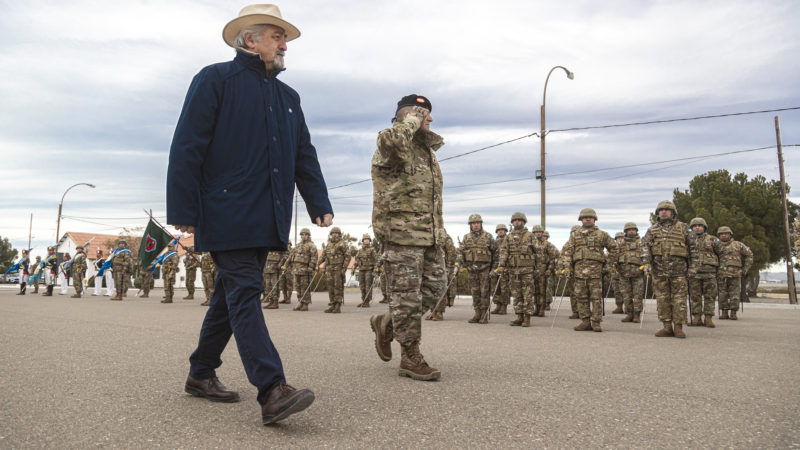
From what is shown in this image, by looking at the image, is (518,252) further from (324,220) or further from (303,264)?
(324,220)

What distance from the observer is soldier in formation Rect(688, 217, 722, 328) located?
11.4 metres

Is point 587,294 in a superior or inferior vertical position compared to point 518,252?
inferior

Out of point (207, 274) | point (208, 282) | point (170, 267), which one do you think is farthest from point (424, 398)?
point (170, 267)

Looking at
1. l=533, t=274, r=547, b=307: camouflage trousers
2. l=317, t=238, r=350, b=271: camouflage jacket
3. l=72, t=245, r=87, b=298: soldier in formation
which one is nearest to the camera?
l=533, t=274, r=547, b=307: camouflage trousers

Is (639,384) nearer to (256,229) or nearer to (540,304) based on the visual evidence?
(256,229)

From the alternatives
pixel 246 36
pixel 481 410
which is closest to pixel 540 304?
pixel 481 410

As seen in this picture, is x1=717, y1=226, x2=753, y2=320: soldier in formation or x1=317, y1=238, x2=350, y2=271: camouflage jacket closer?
x1=717, y1=226, x2=753, y2=320: soldier in formation

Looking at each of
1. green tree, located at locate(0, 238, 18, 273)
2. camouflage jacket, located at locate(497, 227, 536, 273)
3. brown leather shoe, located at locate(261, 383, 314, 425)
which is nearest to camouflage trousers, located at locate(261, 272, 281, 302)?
camouflage jacket, located at locate(497, 227, 536, 273)

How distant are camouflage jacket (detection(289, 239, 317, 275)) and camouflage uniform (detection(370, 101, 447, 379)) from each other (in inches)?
471

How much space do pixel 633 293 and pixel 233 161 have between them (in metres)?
11.7

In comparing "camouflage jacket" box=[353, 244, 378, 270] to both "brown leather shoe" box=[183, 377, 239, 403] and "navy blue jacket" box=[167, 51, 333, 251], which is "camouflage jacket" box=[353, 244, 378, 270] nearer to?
"brown leather shoe" box=[183, 377, 239, 403]

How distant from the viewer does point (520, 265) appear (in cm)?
1100

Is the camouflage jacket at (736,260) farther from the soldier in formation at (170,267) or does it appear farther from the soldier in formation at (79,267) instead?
the soldier in formation at (79,267)

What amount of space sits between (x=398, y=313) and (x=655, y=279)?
20.0 feet
